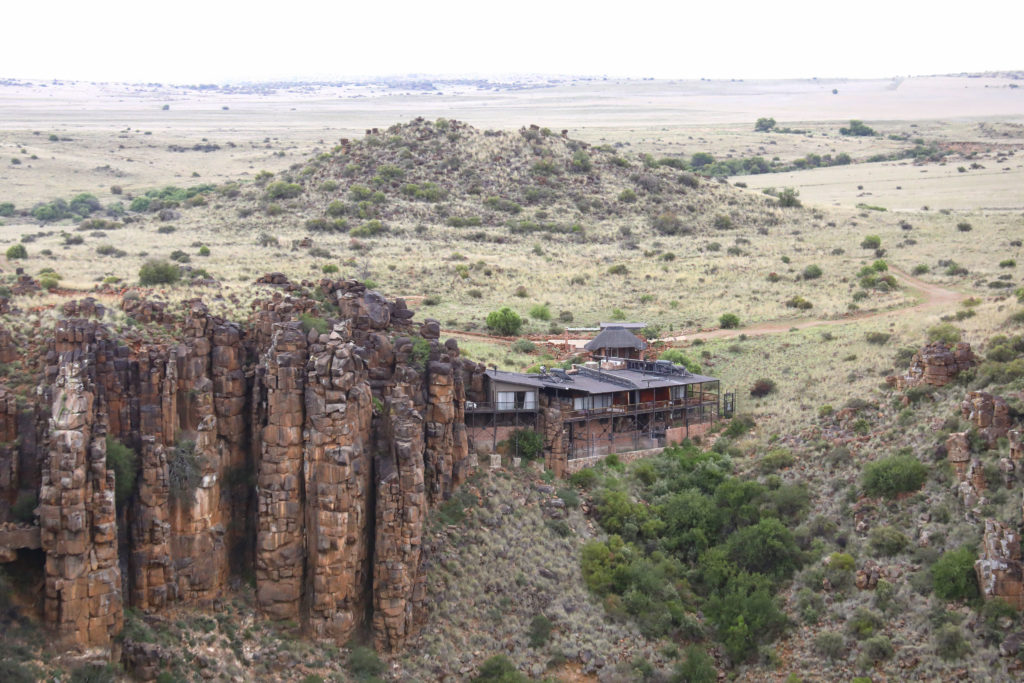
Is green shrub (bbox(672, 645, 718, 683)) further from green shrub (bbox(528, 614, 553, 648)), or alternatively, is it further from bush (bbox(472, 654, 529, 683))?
bush (bbox(472, 654, 529, 683))

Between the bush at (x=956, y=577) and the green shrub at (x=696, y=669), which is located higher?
the bush at (x=956, y=577)

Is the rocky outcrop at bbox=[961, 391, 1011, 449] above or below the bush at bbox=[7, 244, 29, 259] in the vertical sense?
below

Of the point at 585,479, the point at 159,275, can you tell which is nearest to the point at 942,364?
the point at 585,479

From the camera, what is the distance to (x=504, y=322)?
66.6m

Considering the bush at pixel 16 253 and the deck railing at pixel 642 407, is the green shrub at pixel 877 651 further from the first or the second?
the bush at pixel 16 253

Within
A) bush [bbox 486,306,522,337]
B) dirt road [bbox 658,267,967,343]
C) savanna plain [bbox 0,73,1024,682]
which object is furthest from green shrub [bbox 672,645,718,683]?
dirt road [bbox 658,267,967,343]

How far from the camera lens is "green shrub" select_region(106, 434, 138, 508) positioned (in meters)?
30.5

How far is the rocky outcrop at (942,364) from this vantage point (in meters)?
48.3

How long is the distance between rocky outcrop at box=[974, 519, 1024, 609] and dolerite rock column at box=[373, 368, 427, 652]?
53.7 ft

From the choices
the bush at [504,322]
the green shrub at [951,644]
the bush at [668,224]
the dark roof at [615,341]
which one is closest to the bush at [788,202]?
the bush at [668,224]

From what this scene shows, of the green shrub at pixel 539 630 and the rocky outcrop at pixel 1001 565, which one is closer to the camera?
the rocky outcrop at pixel 1001 565

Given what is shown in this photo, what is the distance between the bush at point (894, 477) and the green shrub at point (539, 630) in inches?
538

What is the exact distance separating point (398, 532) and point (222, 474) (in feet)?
16.3

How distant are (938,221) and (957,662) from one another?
78.3 m
